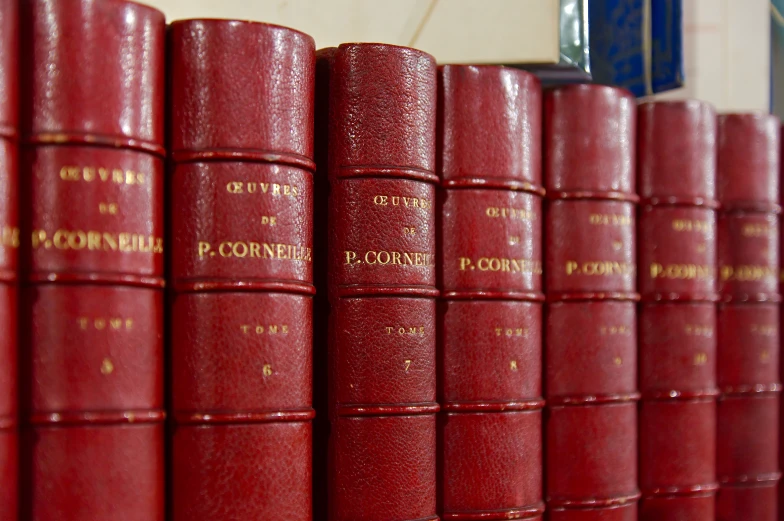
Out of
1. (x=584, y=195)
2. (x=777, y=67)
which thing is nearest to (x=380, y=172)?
(x=584, y=195)

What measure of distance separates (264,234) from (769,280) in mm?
577

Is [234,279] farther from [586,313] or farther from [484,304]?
[586,313]

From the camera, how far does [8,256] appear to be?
561mm

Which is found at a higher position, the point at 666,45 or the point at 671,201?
the point at 666,45

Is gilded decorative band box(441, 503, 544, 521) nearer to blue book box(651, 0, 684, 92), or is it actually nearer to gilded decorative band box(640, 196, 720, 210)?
gilded decorative band box(640, 196, 720, 210)

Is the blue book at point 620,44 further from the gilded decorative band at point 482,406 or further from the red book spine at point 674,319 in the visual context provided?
the gilded decorative band at point 482,406

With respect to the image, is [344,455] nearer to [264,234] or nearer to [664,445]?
[264,234]

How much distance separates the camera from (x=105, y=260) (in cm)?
59

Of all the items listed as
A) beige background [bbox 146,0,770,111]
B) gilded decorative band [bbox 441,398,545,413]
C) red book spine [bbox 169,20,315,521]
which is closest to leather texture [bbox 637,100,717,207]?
beige background [bbox 146,0,770,111]

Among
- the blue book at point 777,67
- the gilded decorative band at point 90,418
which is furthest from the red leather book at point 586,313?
the blue book at point 777,67

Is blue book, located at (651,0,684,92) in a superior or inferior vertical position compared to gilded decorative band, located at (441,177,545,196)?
superior

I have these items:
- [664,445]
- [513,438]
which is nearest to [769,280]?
[664,445]

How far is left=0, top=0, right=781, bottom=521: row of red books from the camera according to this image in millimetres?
580

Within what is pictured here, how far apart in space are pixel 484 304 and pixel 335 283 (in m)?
0.13
